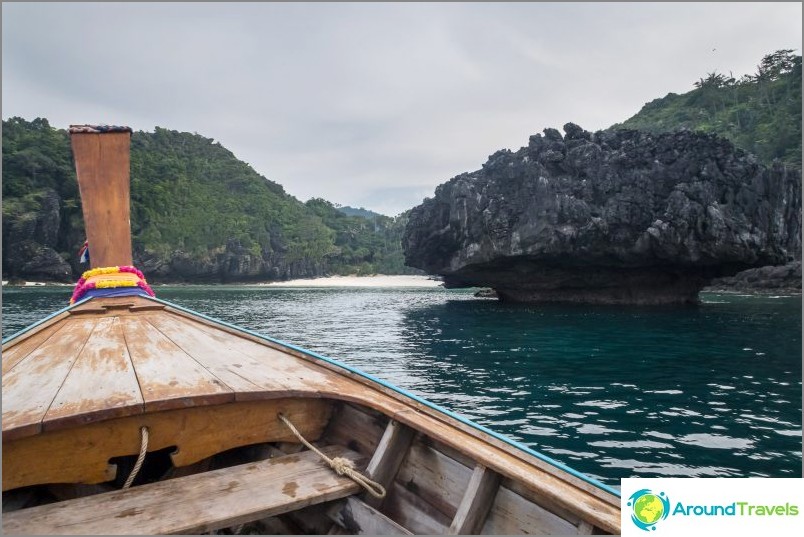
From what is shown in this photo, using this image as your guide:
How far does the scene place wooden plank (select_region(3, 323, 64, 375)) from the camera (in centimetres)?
315

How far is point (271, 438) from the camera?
9.51 feet

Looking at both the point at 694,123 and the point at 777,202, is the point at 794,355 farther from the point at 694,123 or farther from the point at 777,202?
the point at 694,123

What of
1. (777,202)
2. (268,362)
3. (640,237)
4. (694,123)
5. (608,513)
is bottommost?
(608,513)

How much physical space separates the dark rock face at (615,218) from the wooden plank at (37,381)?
31.6 meters

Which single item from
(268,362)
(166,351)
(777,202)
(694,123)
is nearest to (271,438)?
(268,362)

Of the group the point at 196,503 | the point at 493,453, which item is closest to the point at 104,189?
the point at 196,503

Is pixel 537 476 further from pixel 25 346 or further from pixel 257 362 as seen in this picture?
pixel 25 346

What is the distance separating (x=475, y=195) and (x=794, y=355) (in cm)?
2666

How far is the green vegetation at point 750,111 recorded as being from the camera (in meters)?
57.8

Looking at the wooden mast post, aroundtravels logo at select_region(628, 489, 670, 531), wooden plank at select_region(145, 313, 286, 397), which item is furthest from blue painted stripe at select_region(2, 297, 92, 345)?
→ aroundtravels logo at select_region(628, 489, 670, 531)

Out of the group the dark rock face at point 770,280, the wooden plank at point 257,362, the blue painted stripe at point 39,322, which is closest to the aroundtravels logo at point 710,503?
the wooden plank at point 257,362

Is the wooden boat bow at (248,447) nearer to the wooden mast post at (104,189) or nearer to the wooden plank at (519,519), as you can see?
the wooden plank at (519,519)

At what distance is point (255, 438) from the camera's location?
9.32ft

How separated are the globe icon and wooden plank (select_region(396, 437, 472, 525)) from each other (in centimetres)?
80
